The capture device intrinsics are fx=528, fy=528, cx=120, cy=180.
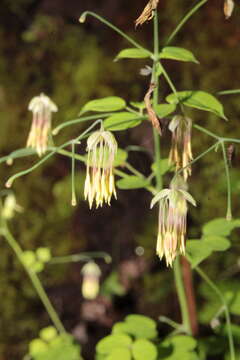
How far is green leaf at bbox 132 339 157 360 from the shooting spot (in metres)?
1.56

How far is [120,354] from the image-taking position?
62.9 inches

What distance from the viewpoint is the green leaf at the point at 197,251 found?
146cm

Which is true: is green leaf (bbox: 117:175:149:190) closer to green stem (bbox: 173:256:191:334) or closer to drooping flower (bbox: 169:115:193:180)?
drooping flower (bbox: 169:115:193:180)

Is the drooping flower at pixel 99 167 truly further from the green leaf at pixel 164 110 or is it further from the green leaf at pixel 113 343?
the green leaf at pixel 113 343

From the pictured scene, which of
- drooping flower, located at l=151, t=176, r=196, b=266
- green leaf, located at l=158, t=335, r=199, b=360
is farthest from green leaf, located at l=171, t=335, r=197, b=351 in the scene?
drooping flower, located at l=151, t=176, r=196, b=266

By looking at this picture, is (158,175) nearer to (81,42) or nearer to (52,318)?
(52,318)

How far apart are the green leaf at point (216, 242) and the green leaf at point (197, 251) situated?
2 cm

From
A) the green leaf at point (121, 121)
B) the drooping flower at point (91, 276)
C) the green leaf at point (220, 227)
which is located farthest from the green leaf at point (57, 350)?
the green leaf at point (121, 121)

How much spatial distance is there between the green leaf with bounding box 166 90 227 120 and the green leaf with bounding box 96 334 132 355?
0.75 meters

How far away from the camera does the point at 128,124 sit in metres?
1.46

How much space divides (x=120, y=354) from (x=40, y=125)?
781mm

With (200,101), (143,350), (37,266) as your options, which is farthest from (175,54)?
(37,266)

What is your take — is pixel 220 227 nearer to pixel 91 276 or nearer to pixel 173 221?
pixel 173 221

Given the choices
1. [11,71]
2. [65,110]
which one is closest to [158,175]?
[65,110]
